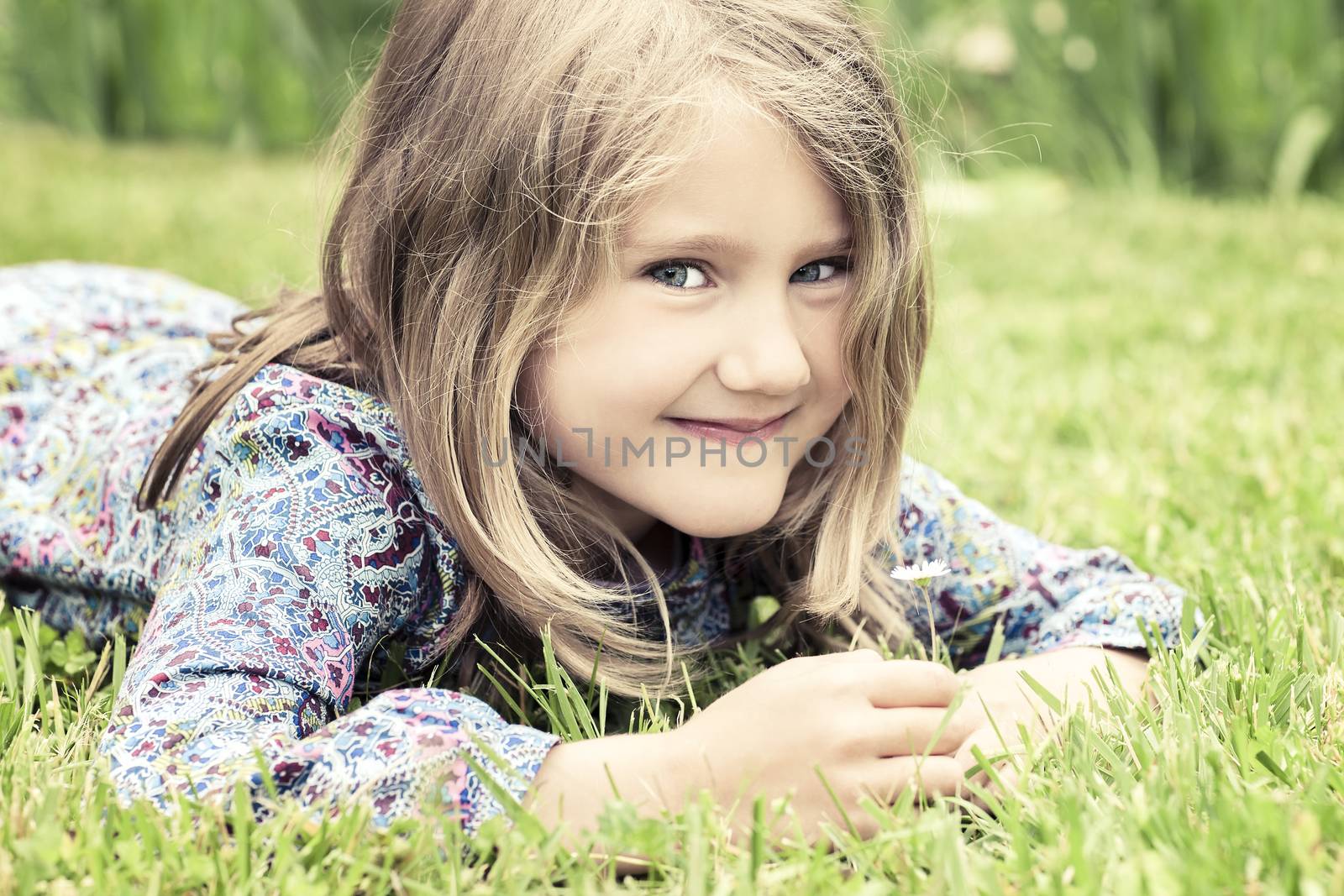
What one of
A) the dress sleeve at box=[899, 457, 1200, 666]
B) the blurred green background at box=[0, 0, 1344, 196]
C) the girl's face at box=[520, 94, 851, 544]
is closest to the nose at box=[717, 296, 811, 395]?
the girl's face at box=[520, 94, 851, 544]

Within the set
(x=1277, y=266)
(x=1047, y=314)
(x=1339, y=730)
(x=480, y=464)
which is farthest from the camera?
(x=1277, y=266)

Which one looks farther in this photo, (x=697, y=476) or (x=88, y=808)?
(x=697, y=476)

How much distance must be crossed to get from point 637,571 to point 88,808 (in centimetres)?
73

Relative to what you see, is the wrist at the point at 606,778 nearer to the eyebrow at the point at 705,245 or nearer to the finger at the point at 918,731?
the finger at the point at 918,731

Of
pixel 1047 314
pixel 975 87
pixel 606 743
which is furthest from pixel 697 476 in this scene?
pixel 975 87

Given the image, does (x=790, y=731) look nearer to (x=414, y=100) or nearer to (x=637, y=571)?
(x=637, y=571)

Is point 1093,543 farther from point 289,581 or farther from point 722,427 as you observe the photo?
point 289,581

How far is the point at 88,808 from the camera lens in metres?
1.17

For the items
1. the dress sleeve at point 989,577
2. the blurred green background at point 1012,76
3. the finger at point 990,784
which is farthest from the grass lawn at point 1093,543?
the blurred green background at point 1012,76

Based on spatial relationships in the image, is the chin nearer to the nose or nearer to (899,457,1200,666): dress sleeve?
the nose

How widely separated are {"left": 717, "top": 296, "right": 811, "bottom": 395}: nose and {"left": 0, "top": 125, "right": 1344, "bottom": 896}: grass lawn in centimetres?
43

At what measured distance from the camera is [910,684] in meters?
1.26

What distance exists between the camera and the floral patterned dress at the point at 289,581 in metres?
1.21

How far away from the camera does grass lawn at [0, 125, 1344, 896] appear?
1.09m
